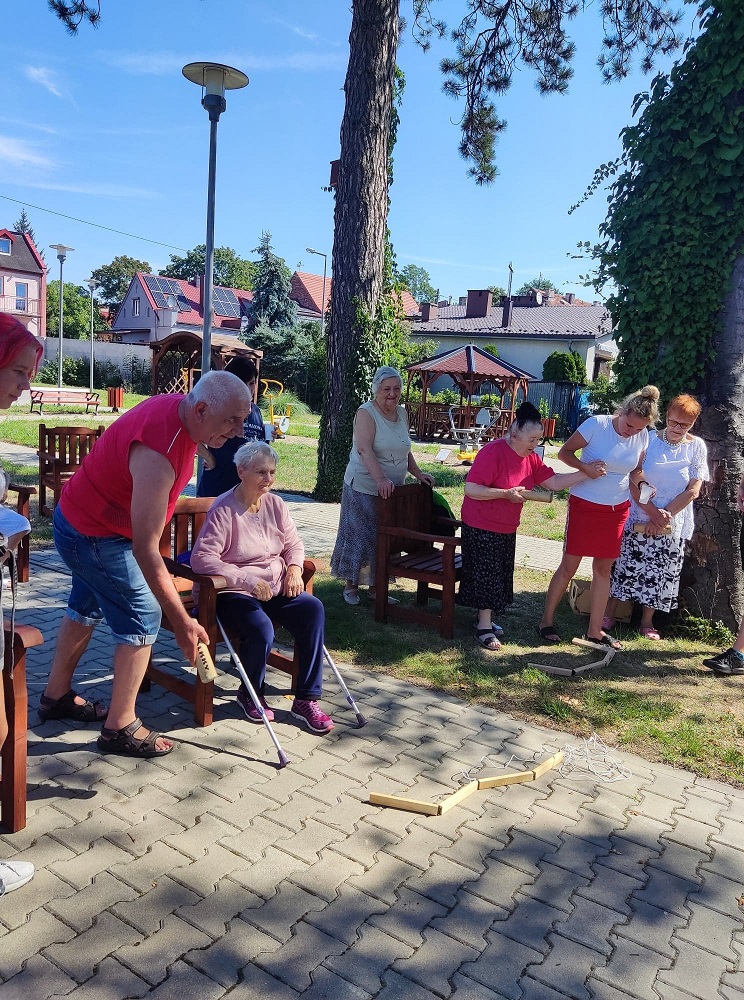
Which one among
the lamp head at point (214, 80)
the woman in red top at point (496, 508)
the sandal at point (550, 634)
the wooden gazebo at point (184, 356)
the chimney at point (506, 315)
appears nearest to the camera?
the woman in red top at point (496, 508)

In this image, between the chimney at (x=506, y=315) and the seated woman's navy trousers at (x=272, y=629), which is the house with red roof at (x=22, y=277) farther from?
the seated woman's navy trousers at (x=272, y=629)

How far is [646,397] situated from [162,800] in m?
3.71

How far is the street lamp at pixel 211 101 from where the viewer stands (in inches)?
307

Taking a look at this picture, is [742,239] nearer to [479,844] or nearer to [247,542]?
[247,542]

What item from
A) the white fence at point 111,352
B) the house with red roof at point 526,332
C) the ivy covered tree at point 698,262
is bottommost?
the ivy covered tree at point 698,262

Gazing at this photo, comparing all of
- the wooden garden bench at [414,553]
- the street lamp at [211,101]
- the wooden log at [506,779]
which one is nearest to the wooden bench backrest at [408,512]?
the wooden garden bench at [414,553]

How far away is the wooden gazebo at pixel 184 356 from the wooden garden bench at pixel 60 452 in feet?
45.0

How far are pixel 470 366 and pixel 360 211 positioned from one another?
14.6 metres

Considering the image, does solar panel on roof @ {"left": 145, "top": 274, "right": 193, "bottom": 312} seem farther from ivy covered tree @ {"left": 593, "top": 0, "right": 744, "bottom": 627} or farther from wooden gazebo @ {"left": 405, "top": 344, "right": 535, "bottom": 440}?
ivy covered tree @ {"left": 593, "top": 0, "right": 744, "bottom": 627}

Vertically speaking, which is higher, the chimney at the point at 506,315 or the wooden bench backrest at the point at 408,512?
the chimney at the point at 506,315

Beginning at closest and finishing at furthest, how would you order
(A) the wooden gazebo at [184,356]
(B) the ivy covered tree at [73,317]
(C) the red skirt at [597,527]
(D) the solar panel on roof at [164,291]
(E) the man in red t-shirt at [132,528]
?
(E) the man in red t-shirt at [132,528]
(C) the red skirt at [597,527]
(A) the wooden gazebo at [184,356]
(D) the solar panel on roof at [164,291]
(B) the ivy covered tree at [73,317]

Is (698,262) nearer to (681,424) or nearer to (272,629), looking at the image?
(681,424)

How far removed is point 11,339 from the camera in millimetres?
2305

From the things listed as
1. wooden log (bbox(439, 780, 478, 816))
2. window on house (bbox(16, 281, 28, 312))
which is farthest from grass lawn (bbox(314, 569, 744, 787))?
window on house (bbox(16, 281, 28, 312))
